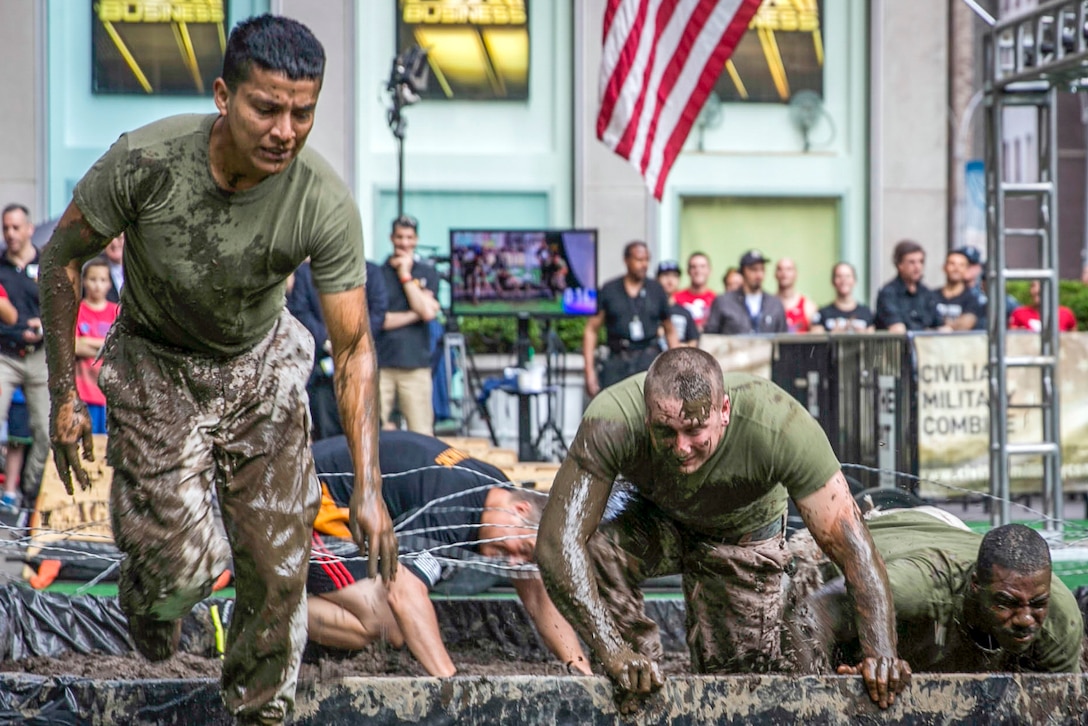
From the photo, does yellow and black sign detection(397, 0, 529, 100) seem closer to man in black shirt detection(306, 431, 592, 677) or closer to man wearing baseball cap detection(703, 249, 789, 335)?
man wearing baseball cap detection(703, 249, 789, 335)

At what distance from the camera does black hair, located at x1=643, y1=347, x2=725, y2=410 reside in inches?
160

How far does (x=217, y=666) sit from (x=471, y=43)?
10256 mm

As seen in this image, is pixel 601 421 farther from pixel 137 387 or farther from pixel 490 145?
pixel 490 145

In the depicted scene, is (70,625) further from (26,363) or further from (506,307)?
(506,307)

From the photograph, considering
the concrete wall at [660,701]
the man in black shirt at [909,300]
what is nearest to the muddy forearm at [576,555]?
the concrete wall at [660,701]

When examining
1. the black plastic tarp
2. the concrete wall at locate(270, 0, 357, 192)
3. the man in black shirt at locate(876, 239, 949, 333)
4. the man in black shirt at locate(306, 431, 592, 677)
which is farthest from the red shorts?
the concrete wall at locate(270, 0, 357, 192)

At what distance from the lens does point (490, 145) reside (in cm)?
1466

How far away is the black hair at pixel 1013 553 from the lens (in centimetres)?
448

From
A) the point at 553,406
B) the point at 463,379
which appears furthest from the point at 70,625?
the point at 553,406

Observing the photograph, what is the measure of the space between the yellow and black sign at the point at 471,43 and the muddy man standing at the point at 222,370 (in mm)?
10859

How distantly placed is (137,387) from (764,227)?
463 inches

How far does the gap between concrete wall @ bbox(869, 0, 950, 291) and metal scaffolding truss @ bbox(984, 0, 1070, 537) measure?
7106 millimetres

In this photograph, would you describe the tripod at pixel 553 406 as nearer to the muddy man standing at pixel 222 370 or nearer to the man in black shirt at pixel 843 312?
the man in black shirt at pixel 843 312

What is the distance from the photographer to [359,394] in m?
3.81
